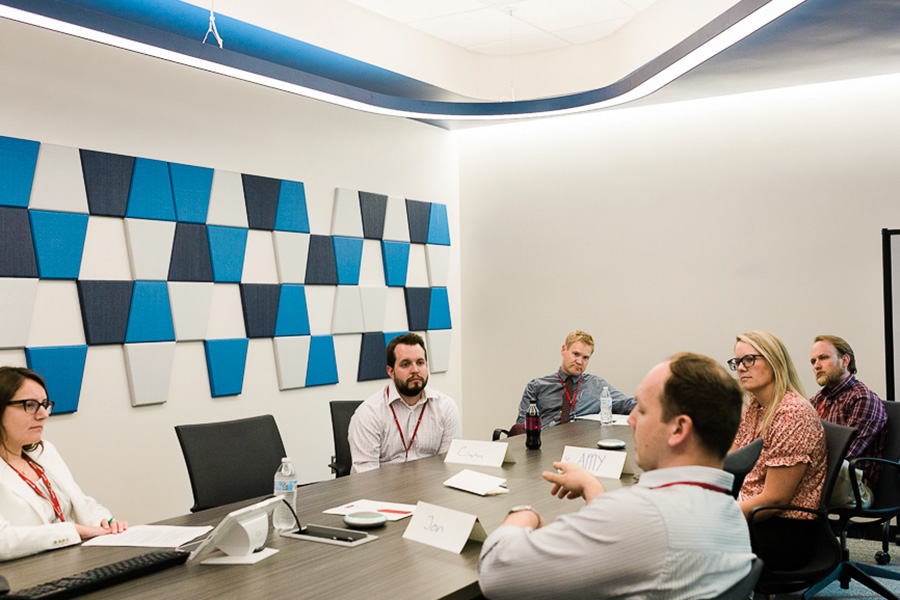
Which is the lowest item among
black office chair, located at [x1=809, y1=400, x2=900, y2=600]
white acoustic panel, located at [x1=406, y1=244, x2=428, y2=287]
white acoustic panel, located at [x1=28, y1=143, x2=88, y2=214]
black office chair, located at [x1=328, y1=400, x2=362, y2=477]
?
black office chair, located at [x1=809, y1=400, x2=900, y2=600]

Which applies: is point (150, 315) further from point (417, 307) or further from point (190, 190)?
point (417, 307)

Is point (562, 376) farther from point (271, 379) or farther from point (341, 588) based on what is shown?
point (341, 588)

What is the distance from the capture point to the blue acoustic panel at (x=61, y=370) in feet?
13.7

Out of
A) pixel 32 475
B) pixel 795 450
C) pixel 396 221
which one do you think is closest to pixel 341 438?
pixel 32 475

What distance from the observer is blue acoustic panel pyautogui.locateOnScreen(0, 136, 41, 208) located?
4035 millimetres

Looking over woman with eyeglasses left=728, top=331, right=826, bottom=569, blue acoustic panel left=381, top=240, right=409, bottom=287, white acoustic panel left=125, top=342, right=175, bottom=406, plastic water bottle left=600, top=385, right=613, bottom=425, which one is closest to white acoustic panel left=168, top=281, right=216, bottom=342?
white acoustic panel left=125, top=342, right=175, bottom=406

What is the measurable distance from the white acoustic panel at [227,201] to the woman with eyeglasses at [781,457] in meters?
3.35

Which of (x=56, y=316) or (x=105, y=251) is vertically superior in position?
(x=105, y=251)

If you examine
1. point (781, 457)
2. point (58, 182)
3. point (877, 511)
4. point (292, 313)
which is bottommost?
point (877, 511)

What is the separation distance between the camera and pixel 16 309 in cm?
409

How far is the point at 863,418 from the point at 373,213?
12.4ft

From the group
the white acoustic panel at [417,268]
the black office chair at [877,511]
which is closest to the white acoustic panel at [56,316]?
the white acoustic panel at [417,268]

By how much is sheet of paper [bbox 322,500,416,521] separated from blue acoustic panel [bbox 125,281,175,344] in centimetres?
236

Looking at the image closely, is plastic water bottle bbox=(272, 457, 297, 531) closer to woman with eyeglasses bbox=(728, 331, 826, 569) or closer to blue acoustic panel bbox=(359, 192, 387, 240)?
woman with eyeglasses bbox=(728, 331, 826, 569)
